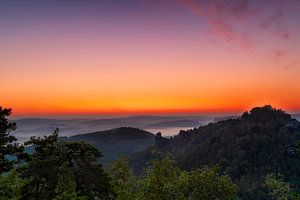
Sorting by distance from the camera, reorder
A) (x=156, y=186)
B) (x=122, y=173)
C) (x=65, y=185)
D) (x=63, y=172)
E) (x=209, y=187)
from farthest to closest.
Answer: (x=122, y=173)
(x=209, y=187)
(x=156, y=186)
(x=63, y=172)
(x=65, y=185)

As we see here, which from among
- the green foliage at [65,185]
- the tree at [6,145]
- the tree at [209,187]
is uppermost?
the tree at [6,145]

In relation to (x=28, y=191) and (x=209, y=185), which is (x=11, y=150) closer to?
(x=28, y=191)

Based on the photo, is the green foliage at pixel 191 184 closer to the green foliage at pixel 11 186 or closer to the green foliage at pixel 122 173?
the green foliage at pixel 122 173

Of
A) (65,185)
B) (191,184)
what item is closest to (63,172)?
(65,185)

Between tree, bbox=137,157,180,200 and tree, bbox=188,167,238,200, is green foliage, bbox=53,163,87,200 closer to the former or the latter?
tree, bbox=137,157,180,200

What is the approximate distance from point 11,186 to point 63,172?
237 inches

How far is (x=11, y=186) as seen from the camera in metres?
36.2

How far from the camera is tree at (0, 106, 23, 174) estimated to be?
130ft

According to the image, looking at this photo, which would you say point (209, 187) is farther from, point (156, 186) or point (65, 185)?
point (65, 185)

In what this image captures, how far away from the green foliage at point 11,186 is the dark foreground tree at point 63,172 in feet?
3.89

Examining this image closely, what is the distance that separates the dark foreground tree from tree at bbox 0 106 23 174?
196 centimetres

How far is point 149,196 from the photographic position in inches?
1930

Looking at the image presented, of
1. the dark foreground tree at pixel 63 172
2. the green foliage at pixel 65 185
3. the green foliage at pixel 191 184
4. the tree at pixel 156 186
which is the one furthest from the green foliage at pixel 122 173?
the green foliage at pixel 65 185

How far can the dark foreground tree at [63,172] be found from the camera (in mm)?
40234
